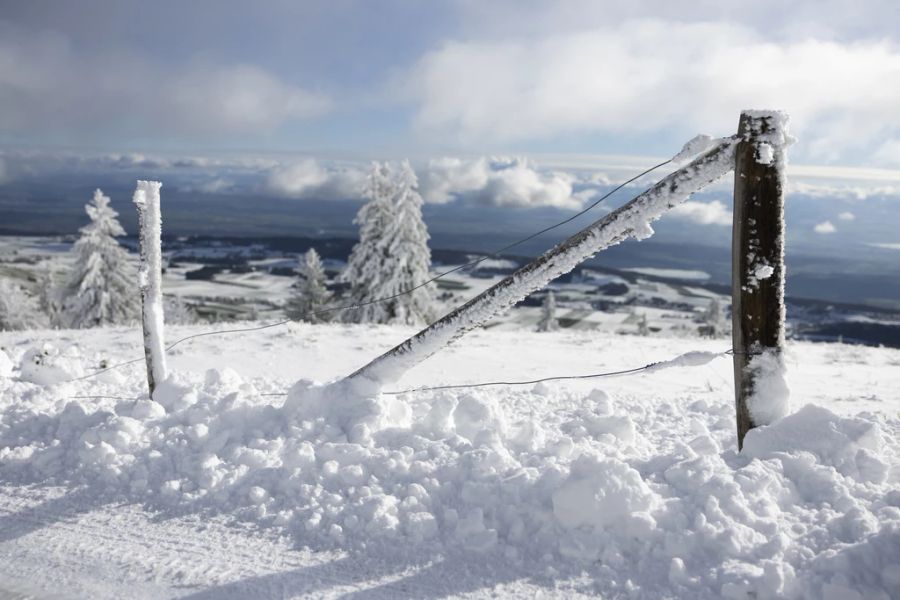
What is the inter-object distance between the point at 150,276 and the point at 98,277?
25.1 metres

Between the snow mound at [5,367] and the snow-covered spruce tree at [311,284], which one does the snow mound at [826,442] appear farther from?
the snow-covered spruce tree at [311,284]

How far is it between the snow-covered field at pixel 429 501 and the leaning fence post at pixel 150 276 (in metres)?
0.57

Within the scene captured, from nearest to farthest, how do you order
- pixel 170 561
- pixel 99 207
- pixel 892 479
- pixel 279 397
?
pixel 170 561 < pixel 892 479 < pixel 279 397 < pixel 99 207

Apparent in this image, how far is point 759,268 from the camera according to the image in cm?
365

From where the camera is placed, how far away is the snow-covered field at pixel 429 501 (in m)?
3.07

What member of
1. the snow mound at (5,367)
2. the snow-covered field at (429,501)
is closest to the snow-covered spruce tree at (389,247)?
the snow mound at (5,367)

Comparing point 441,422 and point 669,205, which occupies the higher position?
point 669,205

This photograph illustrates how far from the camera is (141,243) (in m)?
6.02

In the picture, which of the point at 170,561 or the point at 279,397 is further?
the point at 279,397

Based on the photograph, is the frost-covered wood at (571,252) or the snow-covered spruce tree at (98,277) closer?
the frost-covered wood at (571,252)

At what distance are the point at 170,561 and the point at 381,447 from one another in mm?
1607

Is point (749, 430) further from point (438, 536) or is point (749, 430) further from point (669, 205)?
point (438, 536)

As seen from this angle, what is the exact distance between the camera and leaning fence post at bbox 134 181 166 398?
19.2 feet

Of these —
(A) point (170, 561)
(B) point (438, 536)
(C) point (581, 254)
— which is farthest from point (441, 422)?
(A) point (170, 561)
